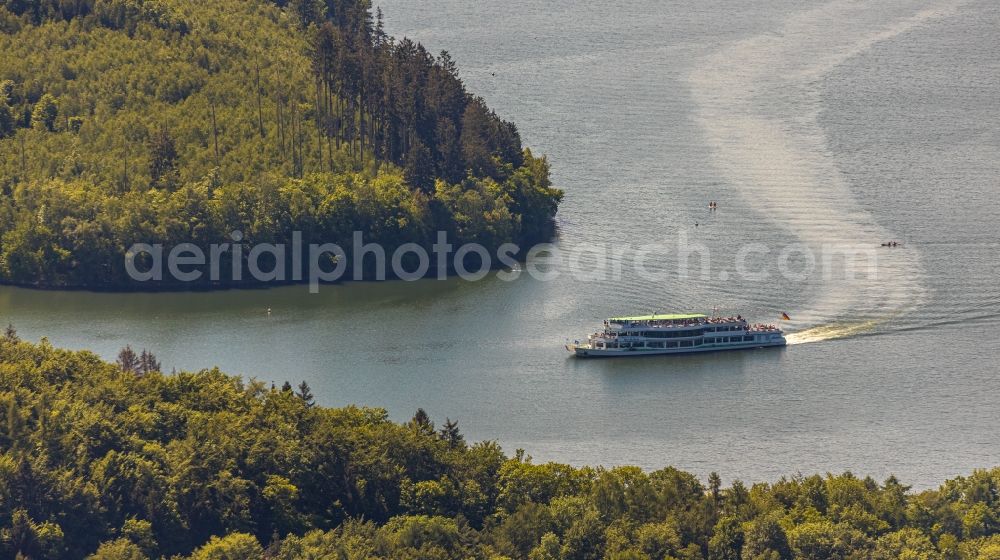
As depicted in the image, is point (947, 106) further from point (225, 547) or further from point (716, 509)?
point (225, 547)

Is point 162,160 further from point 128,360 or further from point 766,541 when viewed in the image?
point 766,541

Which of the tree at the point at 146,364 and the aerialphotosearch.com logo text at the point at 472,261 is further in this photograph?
the aerialphotosearch.com logo text at the point at 472,261

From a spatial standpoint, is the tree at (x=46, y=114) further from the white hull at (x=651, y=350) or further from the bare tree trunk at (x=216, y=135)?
the white hull at (x=651, y=350)

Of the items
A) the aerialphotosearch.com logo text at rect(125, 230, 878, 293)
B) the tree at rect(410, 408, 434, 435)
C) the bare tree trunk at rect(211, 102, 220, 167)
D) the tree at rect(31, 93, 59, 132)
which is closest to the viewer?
the tree at rect(410, 408, 434, 435)

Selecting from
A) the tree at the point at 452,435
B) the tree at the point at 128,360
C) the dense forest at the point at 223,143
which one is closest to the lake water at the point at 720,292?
the tree at the point at 128,360

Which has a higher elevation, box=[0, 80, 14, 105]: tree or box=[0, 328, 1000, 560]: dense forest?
box=[0, 80, 14, 105]: tree

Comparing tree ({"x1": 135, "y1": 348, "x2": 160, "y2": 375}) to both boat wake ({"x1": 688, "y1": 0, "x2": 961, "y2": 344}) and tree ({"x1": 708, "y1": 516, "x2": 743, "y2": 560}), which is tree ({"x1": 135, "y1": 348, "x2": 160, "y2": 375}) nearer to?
boat wake ({"x1": 688, "y1": 0, "x2": 961, "y2": 344})

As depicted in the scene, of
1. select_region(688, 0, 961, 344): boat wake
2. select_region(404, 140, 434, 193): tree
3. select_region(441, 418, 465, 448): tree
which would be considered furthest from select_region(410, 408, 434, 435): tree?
select_region(404, 140, 434, 193): tree

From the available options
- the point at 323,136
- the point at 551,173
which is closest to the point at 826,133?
the point at 551,173
